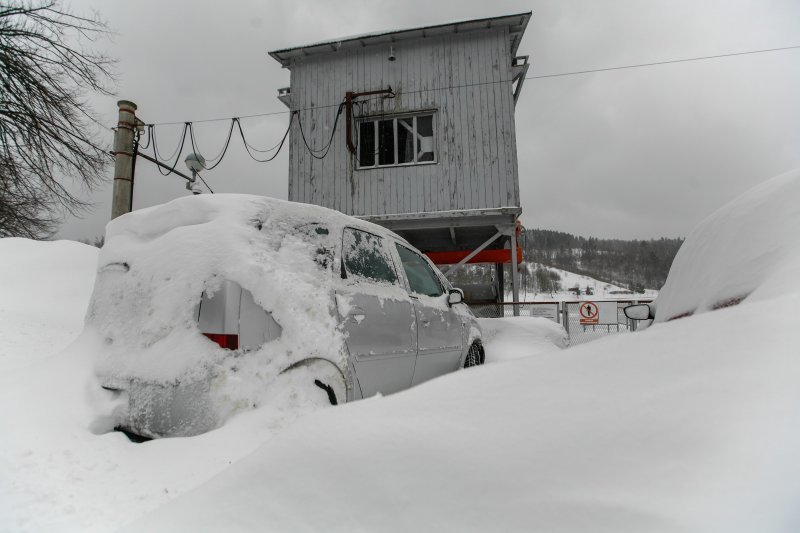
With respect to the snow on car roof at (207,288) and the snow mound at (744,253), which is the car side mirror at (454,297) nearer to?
the snow on car roof at (207,288)

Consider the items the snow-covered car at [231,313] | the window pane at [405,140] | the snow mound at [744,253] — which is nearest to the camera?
the snow mound at [744,253]

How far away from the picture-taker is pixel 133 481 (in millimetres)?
1941

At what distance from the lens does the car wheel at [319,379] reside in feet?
7.82

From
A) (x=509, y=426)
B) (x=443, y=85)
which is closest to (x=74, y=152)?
(x=443, y=85)

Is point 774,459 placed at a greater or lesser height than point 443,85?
lesser

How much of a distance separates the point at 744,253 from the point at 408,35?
992 centimetres

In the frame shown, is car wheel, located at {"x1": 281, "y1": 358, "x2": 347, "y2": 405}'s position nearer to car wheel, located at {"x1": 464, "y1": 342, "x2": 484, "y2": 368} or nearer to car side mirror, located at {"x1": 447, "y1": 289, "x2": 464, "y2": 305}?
car side mirror, located at {"x1": 447, "y1": 289, "x2": 464, "y2": 305}

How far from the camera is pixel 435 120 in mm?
10242

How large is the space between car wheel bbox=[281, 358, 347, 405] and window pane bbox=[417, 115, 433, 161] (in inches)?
334

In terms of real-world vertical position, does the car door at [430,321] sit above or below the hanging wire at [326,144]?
below

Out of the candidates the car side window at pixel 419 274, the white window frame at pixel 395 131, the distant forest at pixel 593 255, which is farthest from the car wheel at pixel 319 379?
the distant forest at pixel 593 255

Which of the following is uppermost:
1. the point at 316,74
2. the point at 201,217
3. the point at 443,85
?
the point at 316,74

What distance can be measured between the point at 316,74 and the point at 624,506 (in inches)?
458

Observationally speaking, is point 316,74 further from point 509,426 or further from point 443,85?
point 509,426
